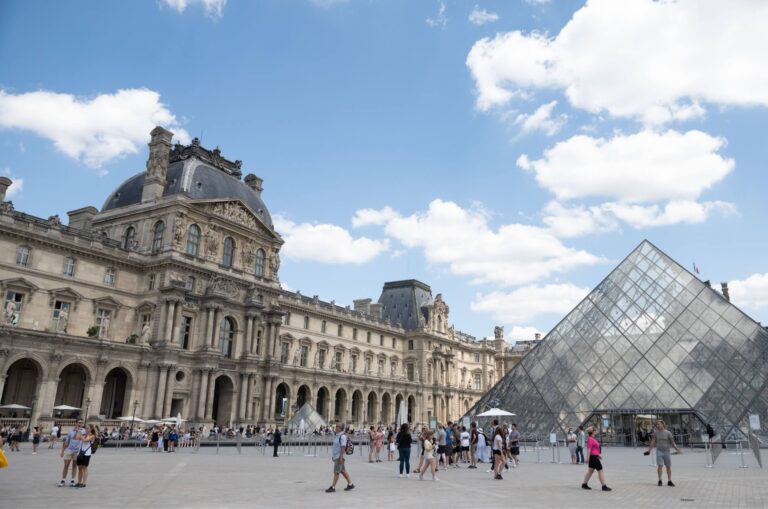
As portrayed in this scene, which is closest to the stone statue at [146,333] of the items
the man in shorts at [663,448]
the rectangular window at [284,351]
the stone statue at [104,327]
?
the stone statue at [104,327]

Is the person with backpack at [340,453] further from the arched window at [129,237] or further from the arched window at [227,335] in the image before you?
the arched window at [129,237]

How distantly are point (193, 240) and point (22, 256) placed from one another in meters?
11.4

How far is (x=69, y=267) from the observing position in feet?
122

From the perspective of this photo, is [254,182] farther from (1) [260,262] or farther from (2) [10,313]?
(2) [10,313]

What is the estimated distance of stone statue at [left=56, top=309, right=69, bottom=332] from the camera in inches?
1406

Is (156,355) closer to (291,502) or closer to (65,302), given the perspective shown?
(65,302)

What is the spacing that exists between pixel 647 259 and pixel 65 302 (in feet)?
125

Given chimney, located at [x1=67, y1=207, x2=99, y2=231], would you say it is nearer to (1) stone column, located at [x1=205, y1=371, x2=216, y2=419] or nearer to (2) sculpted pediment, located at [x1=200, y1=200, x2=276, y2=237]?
(2) sculpted pediment, located at [x1=200, y1=200, x2=276, y2=237]

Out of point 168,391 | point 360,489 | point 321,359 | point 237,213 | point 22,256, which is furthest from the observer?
point 321,359

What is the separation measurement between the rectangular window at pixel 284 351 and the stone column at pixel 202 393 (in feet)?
41.7

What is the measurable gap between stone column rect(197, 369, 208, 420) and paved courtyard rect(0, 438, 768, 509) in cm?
2314

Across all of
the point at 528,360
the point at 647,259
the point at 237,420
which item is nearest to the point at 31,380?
the point at 237,420

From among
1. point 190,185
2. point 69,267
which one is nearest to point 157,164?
point 190,185

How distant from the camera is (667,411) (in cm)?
2961
